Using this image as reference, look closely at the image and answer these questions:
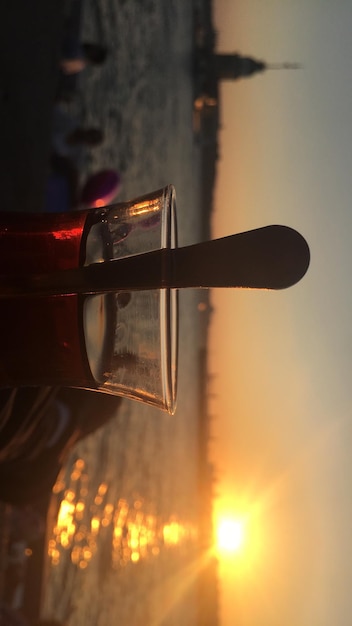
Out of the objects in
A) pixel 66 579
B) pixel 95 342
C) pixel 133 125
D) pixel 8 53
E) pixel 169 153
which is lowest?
pixel 66 579

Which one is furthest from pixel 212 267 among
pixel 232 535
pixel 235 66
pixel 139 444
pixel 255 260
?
pixel 235 66

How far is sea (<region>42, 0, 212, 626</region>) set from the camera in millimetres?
623

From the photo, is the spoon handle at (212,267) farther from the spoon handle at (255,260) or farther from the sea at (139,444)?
the sea at (139,444)

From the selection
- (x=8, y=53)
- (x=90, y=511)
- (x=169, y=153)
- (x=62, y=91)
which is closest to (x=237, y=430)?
(x=169, y=153)

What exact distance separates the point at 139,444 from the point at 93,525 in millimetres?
352

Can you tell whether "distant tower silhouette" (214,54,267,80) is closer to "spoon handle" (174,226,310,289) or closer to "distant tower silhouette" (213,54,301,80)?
"distant tower silhouette" (213,54,301,80)

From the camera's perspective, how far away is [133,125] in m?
1.03

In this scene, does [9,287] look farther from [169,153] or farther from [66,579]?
[169,153]

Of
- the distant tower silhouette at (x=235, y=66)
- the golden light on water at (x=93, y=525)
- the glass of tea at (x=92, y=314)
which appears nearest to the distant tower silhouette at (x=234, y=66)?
the distant tower silhouette at (x=235, y=66)

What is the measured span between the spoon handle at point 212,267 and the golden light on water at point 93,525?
10.4 inches

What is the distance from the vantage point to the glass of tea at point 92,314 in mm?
302

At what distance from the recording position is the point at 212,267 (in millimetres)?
253

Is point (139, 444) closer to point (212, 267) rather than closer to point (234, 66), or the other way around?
point (212, 267)

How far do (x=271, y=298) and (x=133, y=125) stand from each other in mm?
633
